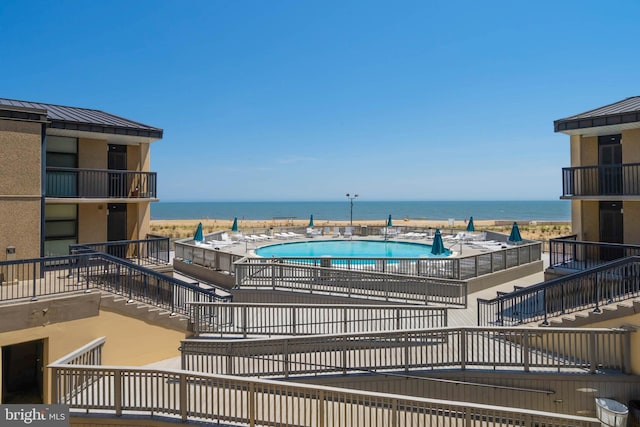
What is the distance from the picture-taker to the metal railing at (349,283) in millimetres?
15180

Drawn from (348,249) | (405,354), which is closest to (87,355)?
(405,354)

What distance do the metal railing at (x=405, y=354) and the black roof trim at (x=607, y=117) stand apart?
8953 mm

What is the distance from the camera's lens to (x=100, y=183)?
17906 millimetres

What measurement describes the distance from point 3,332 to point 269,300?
8.52 metres

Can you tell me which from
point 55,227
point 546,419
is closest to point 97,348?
point 55,227

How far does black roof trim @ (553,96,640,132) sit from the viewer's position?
14.8 meters

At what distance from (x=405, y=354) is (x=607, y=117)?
12.7 metres

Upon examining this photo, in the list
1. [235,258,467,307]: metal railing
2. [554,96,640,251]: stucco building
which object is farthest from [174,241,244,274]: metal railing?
[554,96,640,251]: stucco building

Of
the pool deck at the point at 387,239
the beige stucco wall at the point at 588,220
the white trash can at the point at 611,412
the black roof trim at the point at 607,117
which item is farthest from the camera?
the pool deck at the point at 387,239

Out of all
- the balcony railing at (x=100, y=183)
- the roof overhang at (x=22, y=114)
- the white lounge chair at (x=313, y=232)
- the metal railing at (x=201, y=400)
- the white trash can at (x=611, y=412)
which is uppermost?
the roof overhang at (x=22, y=114)

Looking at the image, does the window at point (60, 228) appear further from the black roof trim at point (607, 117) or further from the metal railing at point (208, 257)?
the black roof trim at point (607, 117)

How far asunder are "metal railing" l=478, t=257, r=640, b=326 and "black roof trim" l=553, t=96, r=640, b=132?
19.7ft

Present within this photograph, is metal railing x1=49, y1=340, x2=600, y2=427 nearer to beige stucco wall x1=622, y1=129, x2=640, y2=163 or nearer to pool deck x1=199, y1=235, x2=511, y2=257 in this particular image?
beige stucco wall x1=622, y1=129, x2=640, y2=163

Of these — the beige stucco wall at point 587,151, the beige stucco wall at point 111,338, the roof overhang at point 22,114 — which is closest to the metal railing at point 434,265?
the beige stucco wall at point 587,151
